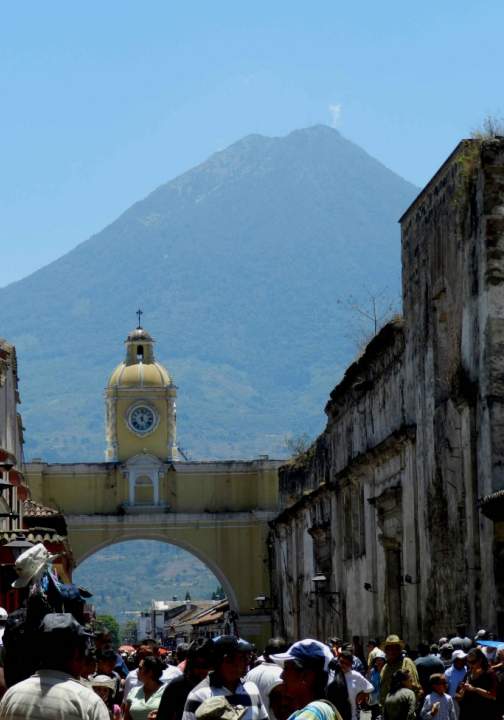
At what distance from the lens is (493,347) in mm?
22250

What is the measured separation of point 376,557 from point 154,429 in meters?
38.9

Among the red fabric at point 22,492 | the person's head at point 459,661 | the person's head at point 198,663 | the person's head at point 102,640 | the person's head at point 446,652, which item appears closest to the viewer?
the person's head at point 198,663

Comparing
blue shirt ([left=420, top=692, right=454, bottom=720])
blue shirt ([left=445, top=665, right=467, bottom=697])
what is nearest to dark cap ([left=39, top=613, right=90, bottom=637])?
blue shirt ([left=420, top=692, right=454, bottom=720])

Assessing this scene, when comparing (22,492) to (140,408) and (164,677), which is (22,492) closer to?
(164,677)

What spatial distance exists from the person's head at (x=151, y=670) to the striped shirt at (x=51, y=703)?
6.46 m

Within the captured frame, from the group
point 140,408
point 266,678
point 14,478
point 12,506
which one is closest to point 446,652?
point 266,678

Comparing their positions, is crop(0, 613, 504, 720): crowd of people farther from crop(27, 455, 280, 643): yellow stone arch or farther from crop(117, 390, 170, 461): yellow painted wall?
crop(117, 390, 170, 461): yellow painted wall

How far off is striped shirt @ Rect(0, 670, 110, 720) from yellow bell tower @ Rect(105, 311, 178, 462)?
62.1m

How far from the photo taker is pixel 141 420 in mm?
71125

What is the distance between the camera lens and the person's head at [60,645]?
7.15 m

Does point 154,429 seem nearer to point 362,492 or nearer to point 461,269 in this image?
point 362,492

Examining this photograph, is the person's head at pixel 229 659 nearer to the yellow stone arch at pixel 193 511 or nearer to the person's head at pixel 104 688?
the person's head at pixel 104 688

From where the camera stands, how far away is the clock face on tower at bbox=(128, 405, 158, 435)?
233ft

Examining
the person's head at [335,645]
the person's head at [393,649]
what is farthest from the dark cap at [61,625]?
the person's head at [335,645]
